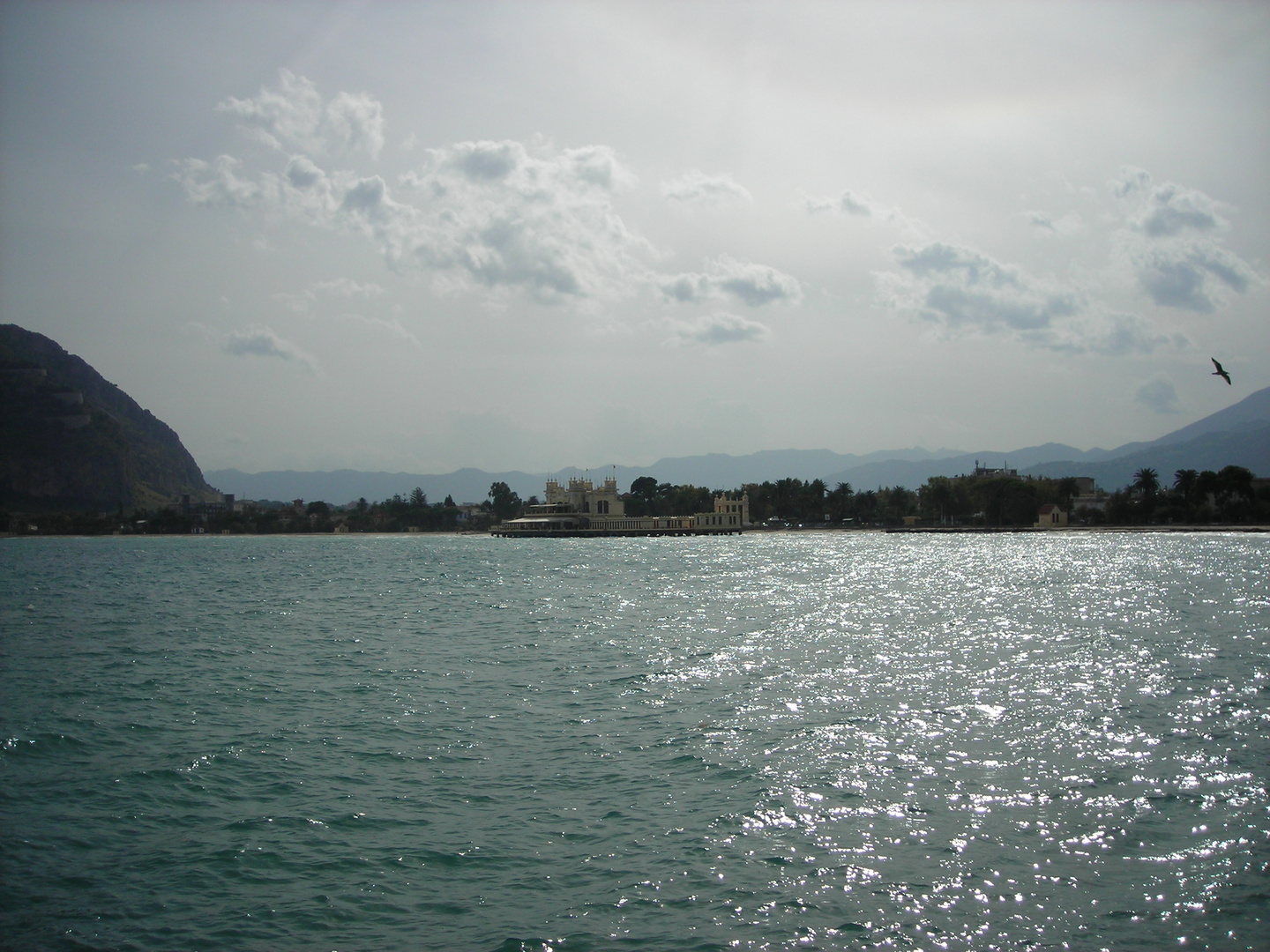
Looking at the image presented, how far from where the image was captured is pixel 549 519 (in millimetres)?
198750

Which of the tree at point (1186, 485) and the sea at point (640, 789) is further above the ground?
the tree at point (1186, 485)

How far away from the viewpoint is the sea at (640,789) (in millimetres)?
11492

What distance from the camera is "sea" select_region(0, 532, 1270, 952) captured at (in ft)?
37.7

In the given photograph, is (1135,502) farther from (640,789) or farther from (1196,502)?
(640,789)

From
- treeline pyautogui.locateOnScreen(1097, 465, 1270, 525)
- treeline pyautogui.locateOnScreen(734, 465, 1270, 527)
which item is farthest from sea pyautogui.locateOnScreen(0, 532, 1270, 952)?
treeline pyautogui.locateOnScreen(734, 465, 1270, 527)

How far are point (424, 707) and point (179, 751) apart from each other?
580 centimetres

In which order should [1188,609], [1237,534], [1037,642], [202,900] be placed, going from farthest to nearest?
1. [1237,534]
2. [1188,609]
3. [1037,642]
4. [202,900]

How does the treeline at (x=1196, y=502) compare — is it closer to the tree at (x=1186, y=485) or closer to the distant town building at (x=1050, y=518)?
the tree at (x=1186, y=485)

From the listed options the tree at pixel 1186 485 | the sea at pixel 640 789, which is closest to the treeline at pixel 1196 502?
the tree at pixel 1186 485

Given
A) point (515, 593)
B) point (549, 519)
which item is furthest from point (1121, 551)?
point (549, 519)

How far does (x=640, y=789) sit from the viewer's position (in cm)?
1630

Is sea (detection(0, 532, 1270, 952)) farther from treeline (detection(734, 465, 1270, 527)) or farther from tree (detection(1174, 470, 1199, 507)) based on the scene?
tree (detection(1174, 470, 1199, 507))

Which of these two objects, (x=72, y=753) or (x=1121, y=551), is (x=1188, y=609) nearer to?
(x=72, y=753)

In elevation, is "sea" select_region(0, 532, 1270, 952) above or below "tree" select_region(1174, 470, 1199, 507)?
below
